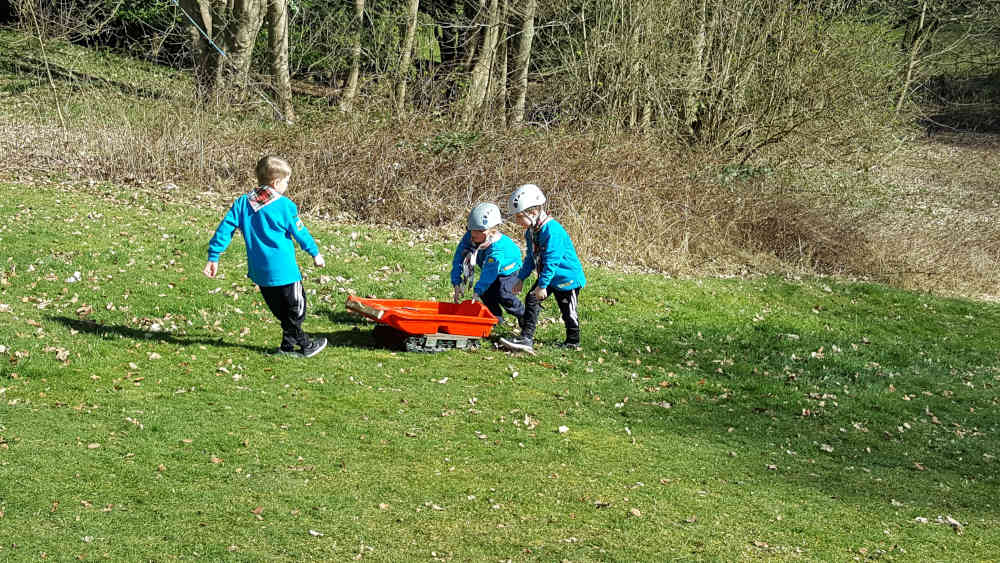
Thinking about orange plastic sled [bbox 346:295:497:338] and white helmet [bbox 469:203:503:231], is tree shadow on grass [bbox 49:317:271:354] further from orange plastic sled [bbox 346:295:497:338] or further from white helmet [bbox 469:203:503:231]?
white helmet [bbox 469:203:503:231]

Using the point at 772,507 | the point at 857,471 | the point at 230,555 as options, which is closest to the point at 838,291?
the point at 857,471

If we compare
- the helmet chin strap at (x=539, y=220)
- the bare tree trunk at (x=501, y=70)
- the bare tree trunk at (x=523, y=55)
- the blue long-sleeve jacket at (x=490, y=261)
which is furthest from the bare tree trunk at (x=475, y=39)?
the helmet chin strap at (x=539, y=220)

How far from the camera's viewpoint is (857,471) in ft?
22.8

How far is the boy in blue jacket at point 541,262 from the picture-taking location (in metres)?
8.38

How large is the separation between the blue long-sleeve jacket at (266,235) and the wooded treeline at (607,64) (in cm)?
940

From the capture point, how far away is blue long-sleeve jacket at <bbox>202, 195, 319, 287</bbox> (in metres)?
7.16

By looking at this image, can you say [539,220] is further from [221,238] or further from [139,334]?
[139,334]

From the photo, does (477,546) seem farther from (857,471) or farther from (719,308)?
(719,308)

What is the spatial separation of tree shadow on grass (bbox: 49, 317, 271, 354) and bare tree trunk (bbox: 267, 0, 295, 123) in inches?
380

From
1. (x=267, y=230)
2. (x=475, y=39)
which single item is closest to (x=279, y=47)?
(x=475, y=39)

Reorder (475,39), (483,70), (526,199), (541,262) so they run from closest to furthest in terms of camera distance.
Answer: (526,199)
(541,262)
(483,70)
(475,39)

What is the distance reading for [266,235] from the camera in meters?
7.19

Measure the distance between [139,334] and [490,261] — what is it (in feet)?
11.4

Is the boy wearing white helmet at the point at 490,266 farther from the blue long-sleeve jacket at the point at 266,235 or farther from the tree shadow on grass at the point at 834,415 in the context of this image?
the blue long-sleeve jacket at the point at 266,235
